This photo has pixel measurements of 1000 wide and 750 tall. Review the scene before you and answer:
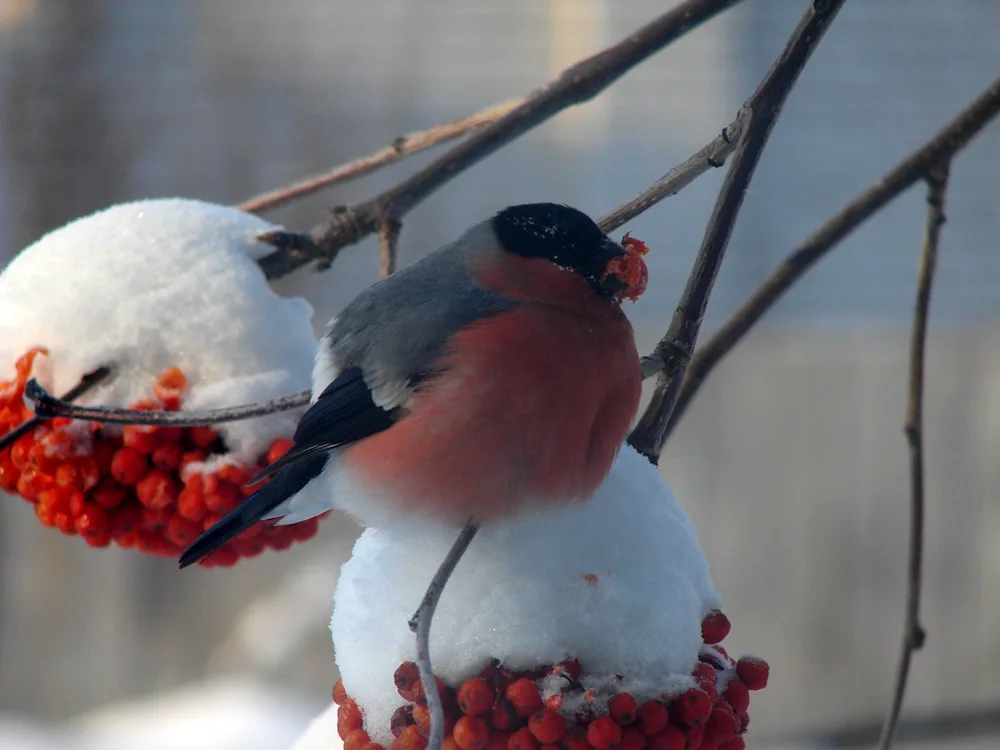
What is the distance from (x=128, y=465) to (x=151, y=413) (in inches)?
8.4

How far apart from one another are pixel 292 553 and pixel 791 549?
81.9 inches

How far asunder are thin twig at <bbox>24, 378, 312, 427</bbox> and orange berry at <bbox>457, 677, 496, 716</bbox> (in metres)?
0.35

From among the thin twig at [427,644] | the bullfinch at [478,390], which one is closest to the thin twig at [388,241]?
the bullfinch at [478,390]

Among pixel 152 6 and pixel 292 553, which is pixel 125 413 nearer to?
pixel 292 553

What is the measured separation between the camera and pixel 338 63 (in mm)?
6742

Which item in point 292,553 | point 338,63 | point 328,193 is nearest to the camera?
point 292,553

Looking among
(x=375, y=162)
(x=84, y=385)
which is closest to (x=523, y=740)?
(x=84, y=385)

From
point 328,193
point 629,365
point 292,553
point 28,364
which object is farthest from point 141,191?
point 629,365

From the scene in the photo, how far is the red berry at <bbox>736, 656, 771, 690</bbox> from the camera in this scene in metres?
1.08

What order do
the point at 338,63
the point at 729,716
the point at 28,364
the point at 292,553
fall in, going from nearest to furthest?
the point at 729,716 → the point at 28,364 → the point at 292,553 → the point at 338,63

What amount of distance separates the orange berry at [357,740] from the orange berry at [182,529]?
371mm

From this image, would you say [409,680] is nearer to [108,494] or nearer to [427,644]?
[427,644]

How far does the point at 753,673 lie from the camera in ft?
3.56

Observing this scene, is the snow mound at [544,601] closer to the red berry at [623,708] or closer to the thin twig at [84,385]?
the red berry at [623,708]
